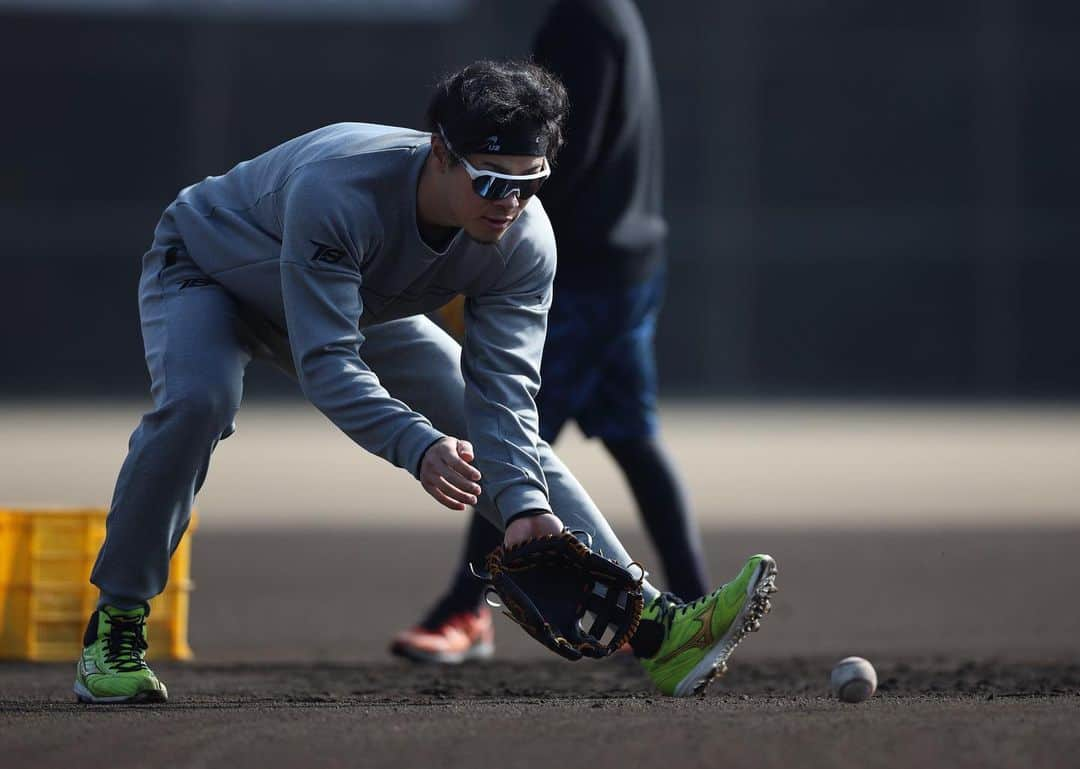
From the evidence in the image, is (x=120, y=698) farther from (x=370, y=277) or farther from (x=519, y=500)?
(x=370, y=277)

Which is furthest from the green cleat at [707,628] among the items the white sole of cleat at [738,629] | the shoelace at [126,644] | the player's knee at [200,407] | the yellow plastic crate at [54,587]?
the yellow plastic crate at [54,587]

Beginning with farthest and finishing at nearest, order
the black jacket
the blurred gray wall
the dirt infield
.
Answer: the blurred gray wall < the black jacket < the dirt infield

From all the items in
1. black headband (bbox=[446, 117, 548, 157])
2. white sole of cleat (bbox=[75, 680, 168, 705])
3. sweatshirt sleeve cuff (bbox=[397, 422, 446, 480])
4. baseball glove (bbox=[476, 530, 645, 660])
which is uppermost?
black headband (bbox=[446, 117, 548, 157])

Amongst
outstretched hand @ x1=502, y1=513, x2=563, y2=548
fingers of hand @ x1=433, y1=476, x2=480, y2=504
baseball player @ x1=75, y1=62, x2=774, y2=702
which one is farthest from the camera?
outstretched hand @ x1=502, y1=513, x2=563, y2=548

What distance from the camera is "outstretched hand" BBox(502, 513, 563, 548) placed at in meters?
4.45

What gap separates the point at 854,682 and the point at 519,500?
3.26ft

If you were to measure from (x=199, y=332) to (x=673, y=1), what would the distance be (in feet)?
68.8

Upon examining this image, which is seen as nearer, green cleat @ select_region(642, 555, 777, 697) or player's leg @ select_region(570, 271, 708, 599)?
green cleat @ select_region(642, 555, 777, 697)

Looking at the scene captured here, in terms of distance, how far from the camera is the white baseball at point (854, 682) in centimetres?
454

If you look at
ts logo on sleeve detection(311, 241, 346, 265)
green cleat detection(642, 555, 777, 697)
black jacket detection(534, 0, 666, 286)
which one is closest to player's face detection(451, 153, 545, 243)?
ts logo on sleeve detection(311, 241, 346, 265)

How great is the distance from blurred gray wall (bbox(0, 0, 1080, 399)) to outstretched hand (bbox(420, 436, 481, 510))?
20176mm

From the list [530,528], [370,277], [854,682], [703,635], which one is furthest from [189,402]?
[854,682]

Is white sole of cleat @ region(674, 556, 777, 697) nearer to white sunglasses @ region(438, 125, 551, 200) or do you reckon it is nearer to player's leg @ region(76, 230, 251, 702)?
white sunglasses @ region(438, 125, 551, 200)

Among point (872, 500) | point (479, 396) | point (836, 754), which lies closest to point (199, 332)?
point (479, 396)
